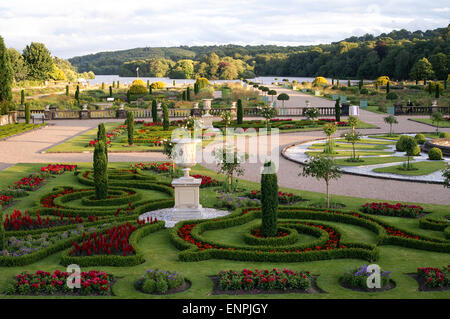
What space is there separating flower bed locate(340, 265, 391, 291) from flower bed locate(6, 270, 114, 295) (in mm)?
3987

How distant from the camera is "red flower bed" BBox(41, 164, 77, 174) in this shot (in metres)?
19.7

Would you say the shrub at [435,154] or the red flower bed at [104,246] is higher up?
the shrub at [435,154]

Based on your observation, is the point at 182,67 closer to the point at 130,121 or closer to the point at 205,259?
the point at 130,121

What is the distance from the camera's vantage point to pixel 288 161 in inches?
877

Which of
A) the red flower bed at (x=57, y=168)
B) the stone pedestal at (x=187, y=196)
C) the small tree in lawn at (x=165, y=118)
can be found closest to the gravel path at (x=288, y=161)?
the red flower bed at (x=57, y=168)

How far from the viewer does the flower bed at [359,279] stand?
8.70 meters

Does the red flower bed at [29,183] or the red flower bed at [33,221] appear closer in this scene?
the red flower bed at [33,221]

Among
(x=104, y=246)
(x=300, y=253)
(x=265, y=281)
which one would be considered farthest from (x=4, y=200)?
(x=265, y=281)

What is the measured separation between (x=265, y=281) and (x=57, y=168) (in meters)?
13.4

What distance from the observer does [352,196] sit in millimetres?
15852

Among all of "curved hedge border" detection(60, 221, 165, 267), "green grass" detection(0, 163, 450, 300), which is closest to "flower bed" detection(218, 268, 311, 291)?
"green grass" detection(0, 163, 450, 300)

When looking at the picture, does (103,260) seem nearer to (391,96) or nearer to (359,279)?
(359,279)

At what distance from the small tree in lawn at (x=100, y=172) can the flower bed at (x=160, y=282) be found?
634 centimetres

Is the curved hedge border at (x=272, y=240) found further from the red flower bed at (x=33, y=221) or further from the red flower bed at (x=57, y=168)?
the red flower bed at (x=57, y=168)
